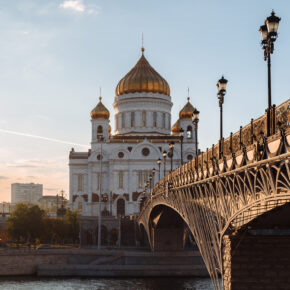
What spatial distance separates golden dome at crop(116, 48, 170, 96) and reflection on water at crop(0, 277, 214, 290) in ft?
155

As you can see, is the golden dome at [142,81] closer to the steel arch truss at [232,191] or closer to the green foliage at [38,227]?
the green foliage at [38,227]

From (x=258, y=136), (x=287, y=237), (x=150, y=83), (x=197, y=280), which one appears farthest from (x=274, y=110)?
(x=150, y=83)

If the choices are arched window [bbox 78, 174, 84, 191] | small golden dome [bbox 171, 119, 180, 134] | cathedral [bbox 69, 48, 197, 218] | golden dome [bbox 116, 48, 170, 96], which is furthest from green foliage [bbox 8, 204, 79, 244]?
small golden dome [bbox 171, 119, 180, 134]

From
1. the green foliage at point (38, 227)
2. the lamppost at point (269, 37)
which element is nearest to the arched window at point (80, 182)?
the green foliage at point (38, 227)

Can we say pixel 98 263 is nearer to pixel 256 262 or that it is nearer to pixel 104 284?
pixel 104 284

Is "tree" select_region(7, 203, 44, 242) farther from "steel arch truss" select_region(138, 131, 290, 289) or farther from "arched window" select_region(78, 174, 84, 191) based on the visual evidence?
"steel arch truss" select_region(138, 131, 290, 289)

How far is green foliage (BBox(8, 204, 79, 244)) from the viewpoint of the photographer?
203 ft

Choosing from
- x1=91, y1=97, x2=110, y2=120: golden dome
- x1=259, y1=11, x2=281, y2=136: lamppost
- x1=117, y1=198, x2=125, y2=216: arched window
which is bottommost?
x1=117, y1=198, x2=125, y2=216: arched window

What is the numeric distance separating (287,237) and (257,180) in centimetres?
497

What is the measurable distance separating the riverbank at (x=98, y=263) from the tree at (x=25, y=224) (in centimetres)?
1525

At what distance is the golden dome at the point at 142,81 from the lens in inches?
3391

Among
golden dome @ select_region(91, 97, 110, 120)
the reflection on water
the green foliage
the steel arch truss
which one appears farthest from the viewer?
golden dome @ select_region(91, 97, 110, 120)

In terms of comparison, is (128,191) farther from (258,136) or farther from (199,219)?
(258,136)

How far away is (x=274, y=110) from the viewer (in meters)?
12.7
